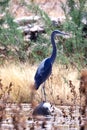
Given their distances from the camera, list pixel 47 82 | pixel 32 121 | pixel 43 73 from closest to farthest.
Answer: pixel 32 121 → pixel 43 73 → pixel 47 82

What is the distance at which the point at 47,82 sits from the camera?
44.8 ft

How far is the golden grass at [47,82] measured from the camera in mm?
12327

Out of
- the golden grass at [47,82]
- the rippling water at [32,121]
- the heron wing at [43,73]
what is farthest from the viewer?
the golden grass at [47,82]

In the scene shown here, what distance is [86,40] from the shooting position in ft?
49.9

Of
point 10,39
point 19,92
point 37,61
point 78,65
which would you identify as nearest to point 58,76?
point 78,65

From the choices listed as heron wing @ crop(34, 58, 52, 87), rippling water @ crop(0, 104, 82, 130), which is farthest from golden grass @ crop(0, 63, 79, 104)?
rippling water @ crop(0, 104, 82, 130)

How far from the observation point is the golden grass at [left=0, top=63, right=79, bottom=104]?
12.3 m

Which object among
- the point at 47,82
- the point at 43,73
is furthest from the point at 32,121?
the point at 47,82

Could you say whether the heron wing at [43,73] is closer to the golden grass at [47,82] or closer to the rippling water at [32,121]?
the golden grass at [47,82]

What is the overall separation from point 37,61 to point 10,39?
1761 millimetres

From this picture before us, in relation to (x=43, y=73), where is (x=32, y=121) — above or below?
below

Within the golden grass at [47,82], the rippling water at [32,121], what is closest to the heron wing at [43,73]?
the golden grass at [47,82]

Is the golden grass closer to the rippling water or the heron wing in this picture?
the heron wing

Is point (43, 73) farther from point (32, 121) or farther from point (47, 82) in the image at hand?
point (32, 121)
